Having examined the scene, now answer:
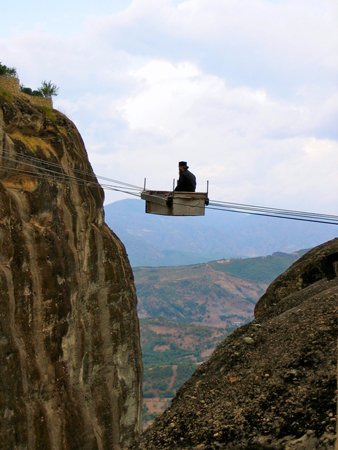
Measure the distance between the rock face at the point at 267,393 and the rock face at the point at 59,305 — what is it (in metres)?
9.00

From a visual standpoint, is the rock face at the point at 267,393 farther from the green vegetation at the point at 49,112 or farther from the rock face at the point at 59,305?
the green vegetation at the point at 49,112

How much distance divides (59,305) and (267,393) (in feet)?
43.8

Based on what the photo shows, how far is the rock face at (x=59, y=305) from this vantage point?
18.5 meters

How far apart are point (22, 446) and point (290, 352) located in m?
13.2

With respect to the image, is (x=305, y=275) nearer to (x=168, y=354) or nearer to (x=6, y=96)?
(x=6, y=96)

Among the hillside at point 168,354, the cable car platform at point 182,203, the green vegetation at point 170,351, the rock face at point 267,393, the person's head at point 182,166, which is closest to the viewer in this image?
the rock face at point 267,393

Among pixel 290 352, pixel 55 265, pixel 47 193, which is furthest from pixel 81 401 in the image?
pixel 290 352

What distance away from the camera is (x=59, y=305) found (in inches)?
822

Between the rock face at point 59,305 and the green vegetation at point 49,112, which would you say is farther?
the green vegetation at point 49,112

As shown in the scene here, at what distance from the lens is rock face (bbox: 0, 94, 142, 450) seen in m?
18.5

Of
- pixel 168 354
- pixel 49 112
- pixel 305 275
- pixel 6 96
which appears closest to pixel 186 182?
pixel 305 275

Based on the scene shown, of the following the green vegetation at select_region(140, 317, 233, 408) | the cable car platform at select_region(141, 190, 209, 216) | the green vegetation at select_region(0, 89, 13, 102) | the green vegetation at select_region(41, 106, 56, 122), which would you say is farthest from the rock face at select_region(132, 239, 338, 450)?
the green vegetation at select_region(140, 317, 233, 408)

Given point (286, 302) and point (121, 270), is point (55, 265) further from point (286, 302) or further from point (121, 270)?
point (286, 302)

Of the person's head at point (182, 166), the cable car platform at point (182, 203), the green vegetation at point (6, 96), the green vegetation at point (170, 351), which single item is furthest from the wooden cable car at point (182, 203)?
the green vegetation at point (170, 351)
